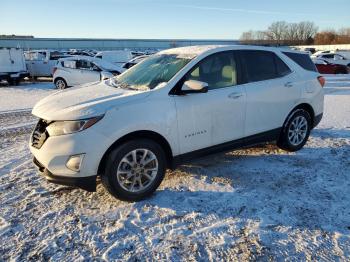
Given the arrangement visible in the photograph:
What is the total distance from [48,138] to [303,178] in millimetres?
3388

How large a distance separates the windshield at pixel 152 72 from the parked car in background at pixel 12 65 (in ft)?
49.2

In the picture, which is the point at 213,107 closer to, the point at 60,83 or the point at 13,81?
the point at 60,83

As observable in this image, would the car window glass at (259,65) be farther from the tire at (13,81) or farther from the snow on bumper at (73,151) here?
the tire at (13,81)

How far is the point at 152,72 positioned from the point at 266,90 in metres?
1.71

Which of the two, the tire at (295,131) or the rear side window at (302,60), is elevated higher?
the rear side window at (302,60)

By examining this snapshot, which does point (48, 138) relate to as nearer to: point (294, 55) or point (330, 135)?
point (294, 55)

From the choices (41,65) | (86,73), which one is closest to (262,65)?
(86,73)

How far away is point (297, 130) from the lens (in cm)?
573

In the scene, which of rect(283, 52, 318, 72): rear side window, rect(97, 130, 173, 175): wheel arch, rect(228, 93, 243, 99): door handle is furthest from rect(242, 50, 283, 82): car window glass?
rect(97, 130, 173, 175): wheel arch

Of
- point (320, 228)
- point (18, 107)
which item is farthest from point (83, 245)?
point (18, 107)

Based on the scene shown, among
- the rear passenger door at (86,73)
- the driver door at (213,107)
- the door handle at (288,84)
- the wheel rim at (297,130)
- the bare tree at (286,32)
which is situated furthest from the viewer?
the bare tree at (286,32)

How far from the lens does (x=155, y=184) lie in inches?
164

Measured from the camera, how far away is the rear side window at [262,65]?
16.2 feet

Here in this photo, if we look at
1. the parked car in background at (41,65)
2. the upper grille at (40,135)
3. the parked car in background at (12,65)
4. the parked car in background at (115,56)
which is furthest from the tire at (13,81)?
the upper grille at (40,135)
